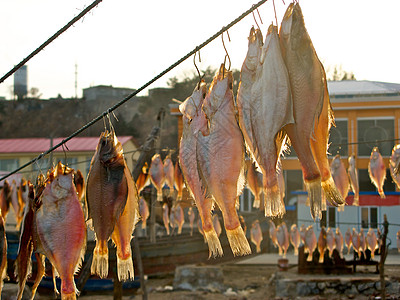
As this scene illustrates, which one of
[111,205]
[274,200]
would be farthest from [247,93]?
[111,205]

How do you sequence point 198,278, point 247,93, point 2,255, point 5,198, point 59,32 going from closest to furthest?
point 247,93, point 59,32, point 2,255, point 5,198, point 198,278

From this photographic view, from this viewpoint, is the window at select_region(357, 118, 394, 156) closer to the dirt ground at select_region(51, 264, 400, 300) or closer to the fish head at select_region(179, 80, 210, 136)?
the dirt ground at select_region(51, 264, 400, 300)

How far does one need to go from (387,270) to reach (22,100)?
51591 mm

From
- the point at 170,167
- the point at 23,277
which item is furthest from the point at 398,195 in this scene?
the point at 23,277

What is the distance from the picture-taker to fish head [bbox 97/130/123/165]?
258 cm

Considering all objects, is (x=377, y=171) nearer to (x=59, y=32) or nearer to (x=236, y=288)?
(x=59, y=32)

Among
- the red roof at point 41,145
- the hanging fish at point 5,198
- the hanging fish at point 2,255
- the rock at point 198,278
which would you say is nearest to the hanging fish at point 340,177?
the hanging fish at point 2,255

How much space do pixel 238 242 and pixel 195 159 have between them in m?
0.41

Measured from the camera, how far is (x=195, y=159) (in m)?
2.17

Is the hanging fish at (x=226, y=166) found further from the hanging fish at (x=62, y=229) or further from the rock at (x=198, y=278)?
the rock at (x=198, y=278)

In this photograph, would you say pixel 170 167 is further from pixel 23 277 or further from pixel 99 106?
pixel 99 106

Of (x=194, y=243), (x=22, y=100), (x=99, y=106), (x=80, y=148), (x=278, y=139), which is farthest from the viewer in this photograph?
(x=22, y=100)

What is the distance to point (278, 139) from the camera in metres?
1.85

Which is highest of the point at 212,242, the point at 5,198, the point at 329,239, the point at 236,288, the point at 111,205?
the point at 111,205
